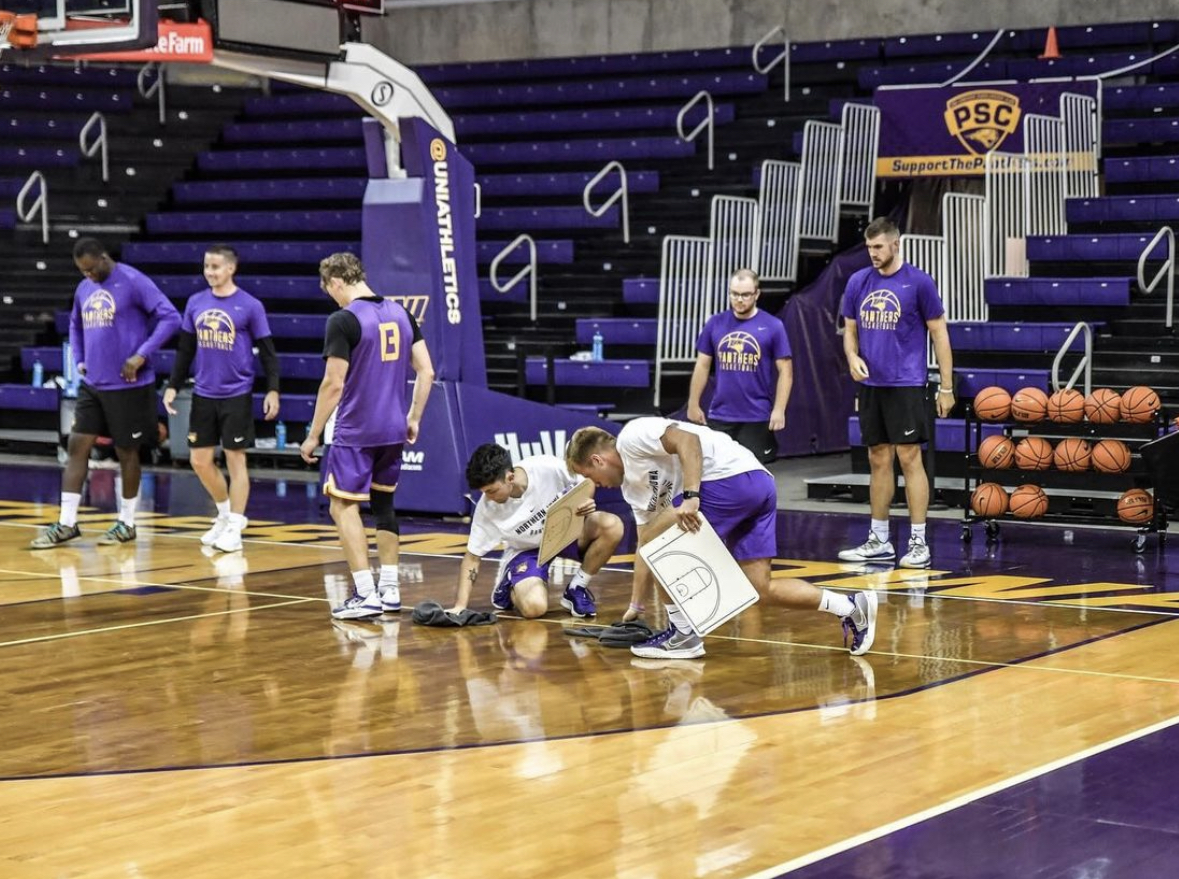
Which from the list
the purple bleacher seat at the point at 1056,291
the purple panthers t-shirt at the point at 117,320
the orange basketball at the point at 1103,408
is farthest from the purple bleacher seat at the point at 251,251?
the orange basketball at the point at 1103,408

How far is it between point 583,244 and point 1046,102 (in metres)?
4.85

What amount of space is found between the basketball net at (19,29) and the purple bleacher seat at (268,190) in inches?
336

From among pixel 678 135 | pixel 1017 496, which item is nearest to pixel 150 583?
pixel 1017 496

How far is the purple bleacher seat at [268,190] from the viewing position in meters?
21.2

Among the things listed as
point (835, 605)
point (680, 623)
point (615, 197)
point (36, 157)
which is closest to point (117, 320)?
point (680, 623)

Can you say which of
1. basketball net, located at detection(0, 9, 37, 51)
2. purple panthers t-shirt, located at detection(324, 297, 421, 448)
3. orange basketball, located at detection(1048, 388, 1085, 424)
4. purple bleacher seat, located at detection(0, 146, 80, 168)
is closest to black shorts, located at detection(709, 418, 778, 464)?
orange basketball, located at detection(1048, 388, 1085, 424)

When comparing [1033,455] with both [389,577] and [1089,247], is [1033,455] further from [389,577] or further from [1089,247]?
[389,577]

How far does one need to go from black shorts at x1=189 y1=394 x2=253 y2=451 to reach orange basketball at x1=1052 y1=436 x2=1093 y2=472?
17.3 feet

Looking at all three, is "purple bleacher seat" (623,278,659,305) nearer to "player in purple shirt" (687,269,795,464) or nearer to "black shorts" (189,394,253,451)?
"player in purple shirt" (687,269,795,464)

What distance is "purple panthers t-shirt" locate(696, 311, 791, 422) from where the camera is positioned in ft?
37.9

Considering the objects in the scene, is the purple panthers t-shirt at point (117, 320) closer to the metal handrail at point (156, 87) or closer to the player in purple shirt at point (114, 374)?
the player in purple shirt at point (114, 374)

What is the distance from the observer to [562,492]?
30.0 feet

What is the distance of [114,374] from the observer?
1217 centimetres

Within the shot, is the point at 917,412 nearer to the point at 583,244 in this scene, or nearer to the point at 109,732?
the point at 109,732
